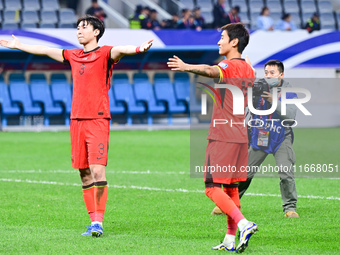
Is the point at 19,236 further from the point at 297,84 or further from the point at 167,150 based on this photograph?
the point at 297,84

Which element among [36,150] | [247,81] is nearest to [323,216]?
[247,81]

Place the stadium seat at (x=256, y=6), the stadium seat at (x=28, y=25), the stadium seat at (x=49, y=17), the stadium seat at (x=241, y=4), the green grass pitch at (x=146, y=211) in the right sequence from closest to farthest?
the green grass pitch at (x=146, y=211)
the stadium seat at (x=28, y=25)
the stadium seat at (x=49, y=17)
the stadium seat at (x=256, y=6)
the stadium seat at (x=241, y=4)

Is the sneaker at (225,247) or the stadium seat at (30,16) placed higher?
the stadium seat at (30,16)

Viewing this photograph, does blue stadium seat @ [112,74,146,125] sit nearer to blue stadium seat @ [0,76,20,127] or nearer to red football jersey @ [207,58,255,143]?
blue stadium seat @ [0,76,20,127]

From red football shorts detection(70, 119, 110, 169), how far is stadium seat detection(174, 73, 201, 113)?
60.9ft

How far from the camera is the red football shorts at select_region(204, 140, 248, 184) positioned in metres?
5.91

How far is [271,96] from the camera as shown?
7.21 metres

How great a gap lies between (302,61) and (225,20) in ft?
10.2

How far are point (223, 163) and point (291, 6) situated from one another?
25316 mm

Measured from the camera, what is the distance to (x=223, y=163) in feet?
19.3

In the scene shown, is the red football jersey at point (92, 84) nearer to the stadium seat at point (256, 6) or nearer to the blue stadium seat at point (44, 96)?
the blue stadium seat at point (44, 96)

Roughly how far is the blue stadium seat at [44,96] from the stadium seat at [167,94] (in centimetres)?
362

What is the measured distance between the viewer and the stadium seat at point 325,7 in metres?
30.3

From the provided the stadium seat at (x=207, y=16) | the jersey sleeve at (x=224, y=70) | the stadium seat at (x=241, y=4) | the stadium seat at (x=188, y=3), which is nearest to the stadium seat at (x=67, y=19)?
the stadium seat at (x=188, y=3)
